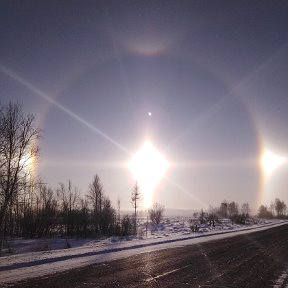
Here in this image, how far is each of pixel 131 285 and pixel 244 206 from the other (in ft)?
558

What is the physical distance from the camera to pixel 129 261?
16.0 meters

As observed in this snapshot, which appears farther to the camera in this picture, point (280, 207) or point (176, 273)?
point (280, 207)

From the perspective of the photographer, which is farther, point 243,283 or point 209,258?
point 209,258

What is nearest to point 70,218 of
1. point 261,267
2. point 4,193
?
point 4,193

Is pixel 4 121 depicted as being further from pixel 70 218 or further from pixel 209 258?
pixel 70 218

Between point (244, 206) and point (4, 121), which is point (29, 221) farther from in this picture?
point (244, 206)

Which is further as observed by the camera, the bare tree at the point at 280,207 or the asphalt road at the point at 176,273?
the bare tree at the point at 280,207

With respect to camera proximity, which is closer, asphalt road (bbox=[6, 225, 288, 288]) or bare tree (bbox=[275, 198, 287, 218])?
asphalt road (bbox=[6, 225, 288, 288])

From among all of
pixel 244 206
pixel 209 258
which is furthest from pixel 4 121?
pixel 244 206

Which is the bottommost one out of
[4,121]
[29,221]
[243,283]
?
[243,283]

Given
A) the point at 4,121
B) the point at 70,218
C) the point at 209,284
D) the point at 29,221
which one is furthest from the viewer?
the point at 70,218

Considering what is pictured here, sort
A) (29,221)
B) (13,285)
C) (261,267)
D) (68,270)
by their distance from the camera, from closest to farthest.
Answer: (13,285) → (68,270) → (261,267) → (29,221)

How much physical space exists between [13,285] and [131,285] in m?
2.92

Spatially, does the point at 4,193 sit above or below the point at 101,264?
above
